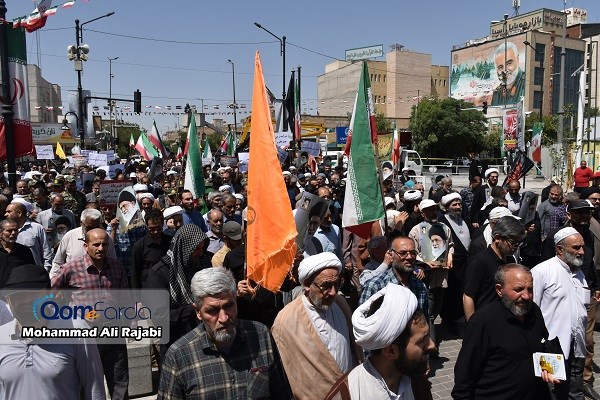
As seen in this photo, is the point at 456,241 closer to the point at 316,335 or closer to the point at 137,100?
the point at 316,335

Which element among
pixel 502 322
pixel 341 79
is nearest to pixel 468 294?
pixel 502 322

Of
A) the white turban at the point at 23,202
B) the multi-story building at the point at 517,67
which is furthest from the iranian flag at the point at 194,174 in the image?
the multi-story building at the point at 517,67

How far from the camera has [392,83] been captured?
3578 inches

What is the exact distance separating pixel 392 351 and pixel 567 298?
2.47m

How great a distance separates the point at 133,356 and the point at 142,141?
1578 cm

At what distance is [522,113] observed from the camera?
56.5ft

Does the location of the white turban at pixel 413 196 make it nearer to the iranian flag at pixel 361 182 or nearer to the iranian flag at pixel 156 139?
the iranian flag at pixel 361 182

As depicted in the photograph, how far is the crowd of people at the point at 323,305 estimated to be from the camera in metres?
2.56

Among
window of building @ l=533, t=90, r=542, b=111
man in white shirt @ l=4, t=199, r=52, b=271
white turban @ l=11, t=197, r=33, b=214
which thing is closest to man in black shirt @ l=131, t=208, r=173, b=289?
man in white shirt @ l=4, t=199, r=52, b=271

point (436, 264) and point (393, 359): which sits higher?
point (393, 359)

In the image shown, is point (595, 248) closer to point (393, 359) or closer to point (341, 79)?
point (393, 359)

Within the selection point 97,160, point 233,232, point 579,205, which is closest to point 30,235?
point 233,232

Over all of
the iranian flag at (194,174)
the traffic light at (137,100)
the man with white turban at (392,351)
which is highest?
the traffic light at (137,100)

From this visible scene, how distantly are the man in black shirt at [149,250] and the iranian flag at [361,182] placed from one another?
1883mm
